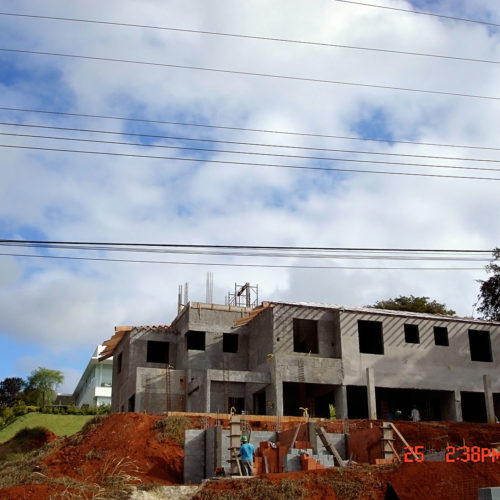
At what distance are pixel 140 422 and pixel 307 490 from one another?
10.5m

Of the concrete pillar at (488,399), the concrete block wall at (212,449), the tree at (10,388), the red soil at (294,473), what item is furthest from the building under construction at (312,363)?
the tree at (10,388)


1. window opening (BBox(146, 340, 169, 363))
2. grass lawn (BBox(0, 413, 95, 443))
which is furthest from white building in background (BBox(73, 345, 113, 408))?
window opening (BBox(146, 340, 169, 363))

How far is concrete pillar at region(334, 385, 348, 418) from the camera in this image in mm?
34500

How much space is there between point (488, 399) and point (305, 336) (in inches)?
400

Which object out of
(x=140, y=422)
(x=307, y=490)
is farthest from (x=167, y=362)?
(x=307, y=490)

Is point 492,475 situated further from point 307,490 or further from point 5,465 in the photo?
point 5,465

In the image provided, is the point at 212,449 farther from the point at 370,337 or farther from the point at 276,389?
the point at 370,337

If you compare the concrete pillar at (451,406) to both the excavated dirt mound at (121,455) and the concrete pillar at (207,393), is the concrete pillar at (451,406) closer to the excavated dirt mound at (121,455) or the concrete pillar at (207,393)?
the concrete pillar at (207,393)

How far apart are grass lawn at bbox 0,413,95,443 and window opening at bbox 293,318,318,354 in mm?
13395

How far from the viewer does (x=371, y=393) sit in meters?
34.3

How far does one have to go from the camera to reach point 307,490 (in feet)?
63.2

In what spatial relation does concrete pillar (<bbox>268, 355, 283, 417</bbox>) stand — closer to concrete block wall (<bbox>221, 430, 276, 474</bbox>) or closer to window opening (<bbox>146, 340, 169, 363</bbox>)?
concrete block wall (<bbox>221, 430, 276, 474</bbox>)

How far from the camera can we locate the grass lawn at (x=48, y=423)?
131 ft
